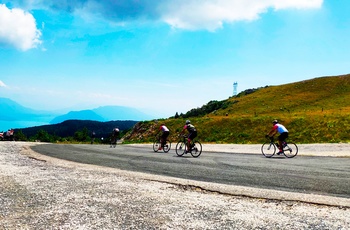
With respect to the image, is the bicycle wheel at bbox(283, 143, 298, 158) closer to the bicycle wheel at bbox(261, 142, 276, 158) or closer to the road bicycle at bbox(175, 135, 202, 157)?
the bicycle wheel at bbox(261, 142, 276, 158)

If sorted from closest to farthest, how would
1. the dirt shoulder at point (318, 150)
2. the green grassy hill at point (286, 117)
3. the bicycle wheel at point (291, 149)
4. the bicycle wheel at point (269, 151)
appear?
the bicycle wheel at point (291, 149) < the bicycle wheel at point (269, 151) < the dirt shoulder at point (318, 150) < the green grassy hill at point (286, 117)

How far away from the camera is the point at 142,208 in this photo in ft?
25.7

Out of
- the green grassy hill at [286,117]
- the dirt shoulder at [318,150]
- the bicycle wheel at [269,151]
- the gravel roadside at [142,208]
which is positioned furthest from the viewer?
the green grassy hill at [286,117]

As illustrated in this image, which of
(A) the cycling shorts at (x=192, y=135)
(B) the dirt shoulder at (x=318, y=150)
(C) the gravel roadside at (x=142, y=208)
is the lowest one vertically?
(C) the gravel roadside at (x=142, y=208)

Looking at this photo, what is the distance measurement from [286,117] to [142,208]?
47.7 meters

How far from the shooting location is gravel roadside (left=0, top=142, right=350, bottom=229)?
21.8 ft

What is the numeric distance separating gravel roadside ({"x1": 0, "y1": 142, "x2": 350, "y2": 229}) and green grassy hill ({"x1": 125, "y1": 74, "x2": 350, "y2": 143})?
98.0 feet

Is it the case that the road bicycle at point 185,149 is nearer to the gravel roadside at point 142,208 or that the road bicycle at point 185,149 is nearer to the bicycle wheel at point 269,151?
the bicycle wheel at point 269,151

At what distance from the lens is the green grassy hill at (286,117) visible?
40.2 meters

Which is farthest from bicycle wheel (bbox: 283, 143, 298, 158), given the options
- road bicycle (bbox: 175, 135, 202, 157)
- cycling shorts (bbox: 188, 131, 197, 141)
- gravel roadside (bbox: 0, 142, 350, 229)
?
gravel roadside (bbox: 0, 142, 350, 229)

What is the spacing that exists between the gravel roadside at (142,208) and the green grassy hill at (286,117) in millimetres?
29860

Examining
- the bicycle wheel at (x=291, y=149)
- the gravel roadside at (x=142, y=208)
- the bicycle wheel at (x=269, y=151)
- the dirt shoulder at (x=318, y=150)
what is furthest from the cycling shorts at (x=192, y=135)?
the gravel roadside at (x=142, y=208)

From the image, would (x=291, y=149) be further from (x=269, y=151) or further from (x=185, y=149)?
(x=185, y=149)

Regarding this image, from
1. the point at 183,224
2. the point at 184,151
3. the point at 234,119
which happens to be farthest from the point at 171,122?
the point at 183,224
